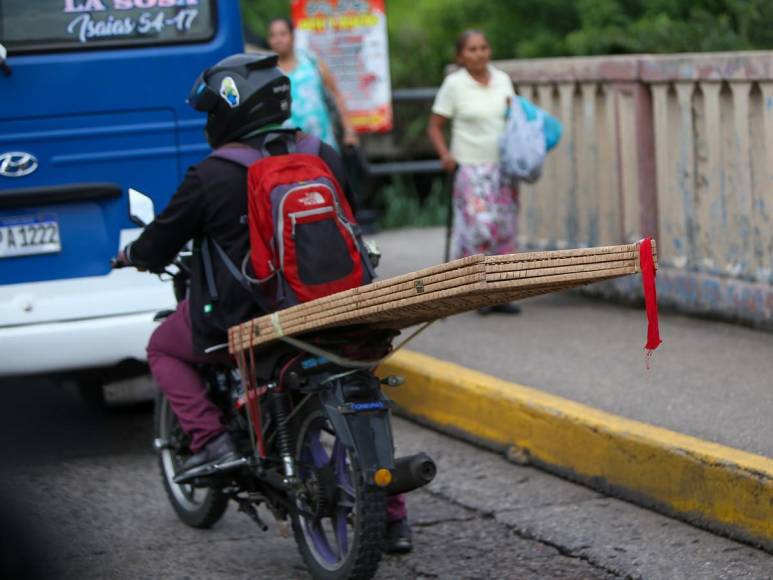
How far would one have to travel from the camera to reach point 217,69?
5.40m

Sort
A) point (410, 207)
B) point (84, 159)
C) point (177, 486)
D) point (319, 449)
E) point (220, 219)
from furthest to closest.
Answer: point (410, 207)
point (84, 159)
point (177, 486)
point (220, 219)
point (319, 449)

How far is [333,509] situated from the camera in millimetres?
5133

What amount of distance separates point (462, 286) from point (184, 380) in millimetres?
1823

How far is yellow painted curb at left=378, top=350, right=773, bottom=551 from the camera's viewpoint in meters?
5.55

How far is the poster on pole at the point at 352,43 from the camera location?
41.6 feet

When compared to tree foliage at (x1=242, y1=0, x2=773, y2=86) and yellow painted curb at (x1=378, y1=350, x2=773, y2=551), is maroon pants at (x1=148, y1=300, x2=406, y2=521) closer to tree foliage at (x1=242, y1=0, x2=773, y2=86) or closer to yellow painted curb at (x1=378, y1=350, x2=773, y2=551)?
yellow painted curb at (x1=378, y1=350, x2=773, y2=551)

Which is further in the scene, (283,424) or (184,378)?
(184,378)

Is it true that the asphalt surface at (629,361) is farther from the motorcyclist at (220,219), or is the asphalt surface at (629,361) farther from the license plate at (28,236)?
the license plate at (28,236)

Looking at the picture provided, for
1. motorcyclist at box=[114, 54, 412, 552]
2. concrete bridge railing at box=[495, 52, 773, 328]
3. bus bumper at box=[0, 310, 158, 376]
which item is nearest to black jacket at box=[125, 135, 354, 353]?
motorcyclist at box=[114, 54, 412, 552]

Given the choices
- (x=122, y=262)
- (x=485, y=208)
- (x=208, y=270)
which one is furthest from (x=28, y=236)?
(x=485, y=208)

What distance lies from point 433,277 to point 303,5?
8746mm

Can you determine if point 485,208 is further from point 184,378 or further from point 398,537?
point 398,537

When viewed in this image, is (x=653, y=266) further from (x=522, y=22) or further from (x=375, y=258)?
(x=522, y=22)

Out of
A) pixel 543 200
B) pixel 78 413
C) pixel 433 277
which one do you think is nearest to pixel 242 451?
pixel 433 277
